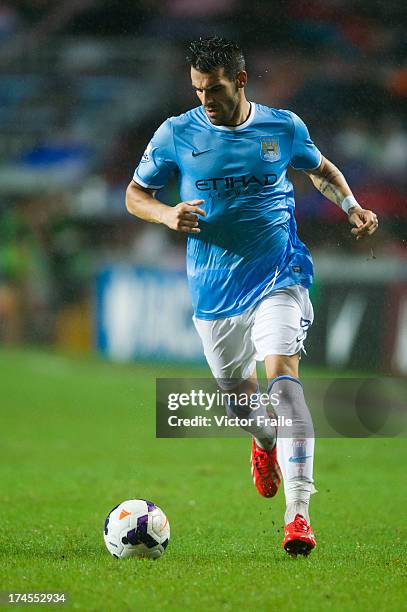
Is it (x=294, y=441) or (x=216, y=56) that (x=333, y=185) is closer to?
(x=216, y=56)

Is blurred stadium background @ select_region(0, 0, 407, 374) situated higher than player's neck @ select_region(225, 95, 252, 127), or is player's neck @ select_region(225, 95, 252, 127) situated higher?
blurred stadium background @ select_region(0, 0, 407, 374)

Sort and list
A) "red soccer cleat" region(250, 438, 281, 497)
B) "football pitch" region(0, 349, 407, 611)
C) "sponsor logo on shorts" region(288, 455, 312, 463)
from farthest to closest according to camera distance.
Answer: "red soccer cleat" region(250, 438, 281, 497)
"sponsor logo on shorts" region(288, 455, 312, 463)
"football pitch" region(0, 349, 407, 611)

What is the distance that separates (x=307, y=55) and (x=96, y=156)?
3.97 metres

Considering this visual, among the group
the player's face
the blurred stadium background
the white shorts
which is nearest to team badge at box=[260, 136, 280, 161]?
the player's face

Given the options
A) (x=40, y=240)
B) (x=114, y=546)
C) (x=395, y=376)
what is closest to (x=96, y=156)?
(x=40, y=240)

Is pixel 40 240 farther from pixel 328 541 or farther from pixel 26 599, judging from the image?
pixel 26 599

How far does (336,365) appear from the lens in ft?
32.6

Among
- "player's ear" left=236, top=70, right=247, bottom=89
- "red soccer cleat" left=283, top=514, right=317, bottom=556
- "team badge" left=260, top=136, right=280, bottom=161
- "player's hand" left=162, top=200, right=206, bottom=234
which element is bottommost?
"red soccer cleat" left=283, top=514, right=317, bottom=556

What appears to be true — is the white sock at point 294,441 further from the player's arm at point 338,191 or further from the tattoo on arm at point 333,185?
the tattoo on arm at point 333,185

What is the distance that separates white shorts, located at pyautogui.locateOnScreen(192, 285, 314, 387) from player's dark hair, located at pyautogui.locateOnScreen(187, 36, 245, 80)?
1.07 m

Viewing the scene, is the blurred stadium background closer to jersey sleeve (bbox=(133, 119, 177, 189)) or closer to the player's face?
jersey sleeve (bbox=(133, 119, 177, 189))

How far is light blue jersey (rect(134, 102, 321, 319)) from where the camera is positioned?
196 inches

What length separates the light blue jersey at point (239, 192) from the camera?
16.3ft

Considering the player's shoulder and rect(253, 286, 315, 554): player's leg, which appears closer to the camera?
rect(253, 286, 315, 554): player's leg
